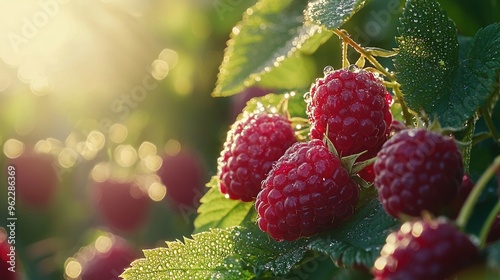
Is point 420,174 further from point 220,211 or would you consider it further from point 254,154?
point 220,211

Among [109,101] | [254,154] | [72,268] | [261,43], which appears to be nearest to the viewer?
[254,154]

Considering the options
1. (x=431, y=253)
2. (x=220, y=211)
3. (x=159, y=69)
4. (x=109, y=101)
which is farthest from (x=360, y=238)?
(x=109, y=101)

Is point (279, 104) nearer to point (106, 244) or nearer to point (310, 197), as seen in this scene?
point (310, 197)

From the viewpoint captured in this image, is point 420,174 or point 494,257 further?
point 420,174

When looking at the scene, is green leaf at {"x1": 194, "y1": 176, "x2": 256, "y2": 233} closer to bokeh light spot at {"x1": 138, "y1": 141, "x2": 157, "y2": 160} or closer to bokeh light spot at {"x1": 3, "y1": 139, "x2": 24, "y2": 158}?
bokeh light spot at {"x1": 138, "y1": 141, "x2": 157, "y2": 160}

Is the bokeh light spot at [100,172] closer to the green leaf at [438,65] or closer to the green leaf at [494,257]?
the green leaf at [438,65]

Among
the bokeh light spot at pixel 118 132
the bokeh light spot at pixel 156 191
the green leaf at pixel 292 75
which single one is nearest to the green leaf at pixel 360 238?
the green leaf at pixel 292 75

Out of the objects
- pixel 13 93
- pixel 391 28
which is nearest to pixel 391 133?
pixel 391 28
